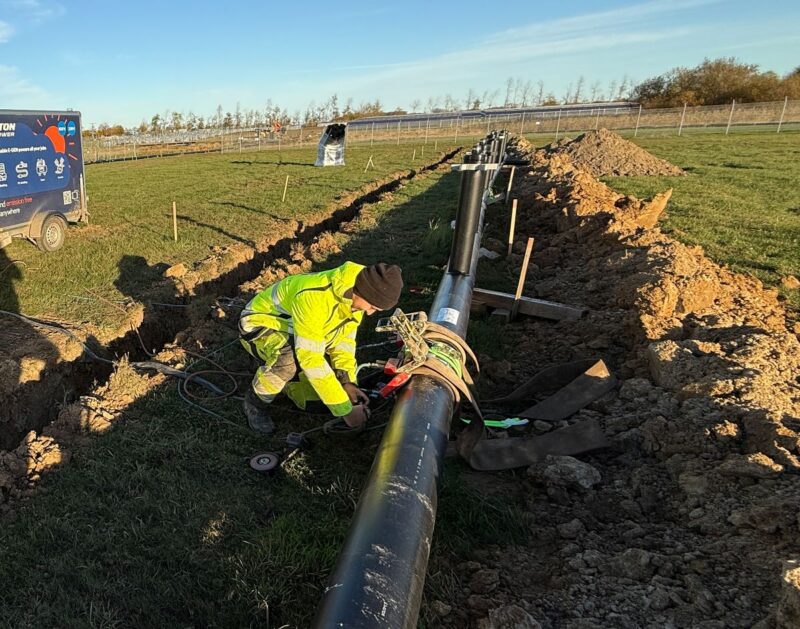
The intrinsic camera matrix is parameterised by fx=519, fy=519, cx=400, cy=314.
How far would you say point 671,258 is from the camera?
6.14 metres

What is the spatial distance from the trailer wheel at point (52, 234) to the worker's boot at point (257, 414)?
27.1ft

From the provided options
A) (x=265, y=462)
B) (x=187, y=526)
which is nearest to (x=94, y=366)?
(x=265, y=462)

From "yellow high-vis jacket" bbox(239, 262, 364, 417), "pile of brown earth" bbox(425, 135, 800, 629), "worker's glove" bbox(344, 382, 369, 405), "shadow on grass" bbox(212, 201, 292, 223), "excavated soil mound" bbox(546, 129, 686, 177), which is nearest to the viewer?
"pile of brown earth" bbox(425, 135, 800, 629)

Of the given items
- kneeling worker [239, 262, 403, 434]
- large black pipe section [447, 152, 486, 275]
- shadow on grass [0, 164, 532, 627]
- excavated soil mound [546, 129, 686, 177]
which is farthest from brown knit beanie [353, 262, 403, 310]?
excavated soil mound [546, 129, 686, 177]

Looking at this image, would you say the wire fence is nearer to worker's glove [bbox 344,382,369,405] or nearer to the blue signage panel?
the blue signage panel

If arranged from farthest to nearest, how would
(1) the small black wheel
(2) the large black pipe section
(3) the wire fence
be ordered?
(3) the wire fence → (2) the large black pipe section → (1) the small black wheel

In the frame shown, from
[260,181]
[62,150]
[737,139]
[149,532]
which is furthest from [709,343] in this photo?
[737,139]

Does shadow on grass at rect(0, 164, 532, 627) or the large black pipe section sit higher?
the large black pipe section

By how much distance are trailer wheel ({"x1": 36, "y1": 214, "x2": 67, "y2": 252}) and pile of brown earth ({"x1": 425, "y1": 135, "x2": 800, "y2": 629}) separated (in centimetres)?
940

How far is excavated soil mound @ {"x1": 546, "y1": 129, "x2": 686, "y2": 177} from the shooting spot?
53.1ft

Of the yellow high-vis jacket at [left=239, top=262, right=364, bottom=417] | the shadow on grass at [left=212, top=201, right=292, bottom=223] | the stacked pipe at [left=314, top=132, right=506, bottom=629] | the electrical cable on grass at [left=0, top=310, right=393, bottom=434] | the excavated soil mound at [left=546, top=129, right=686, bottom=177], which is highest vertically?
the excavated soil mound at [left=546, top=129, right=686, bottom=177]

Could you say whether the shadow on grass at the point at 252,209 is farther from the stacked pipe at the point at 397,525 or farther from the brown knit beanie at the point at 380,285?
the stacked pipe at the point at 397,525

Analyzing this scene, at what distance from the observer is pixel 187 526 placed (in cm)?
334

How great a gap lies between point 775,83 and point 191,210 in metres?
59.3
